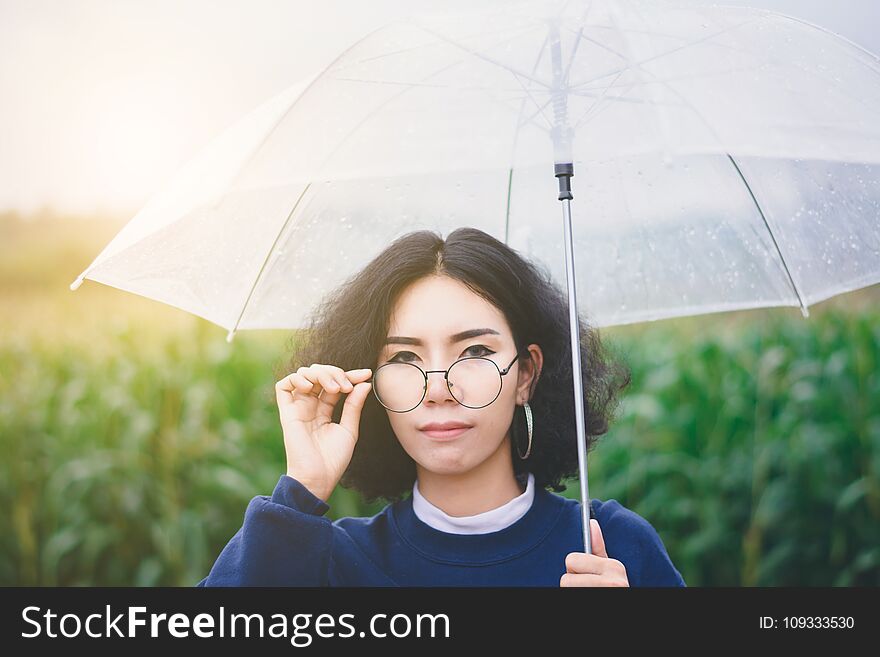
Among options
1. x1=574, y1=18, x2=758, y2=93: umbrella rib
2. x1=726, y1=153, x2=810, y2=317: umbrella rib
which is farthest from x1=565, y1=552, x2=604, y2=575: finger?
x1=574, y1=18, x2=758, y2=93: umbrella rib

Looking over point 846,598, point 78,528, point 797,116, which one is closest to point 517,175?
point 797,116

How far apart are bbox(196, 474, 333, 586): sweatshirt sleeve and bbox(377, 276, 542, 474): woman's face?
0.25 meters

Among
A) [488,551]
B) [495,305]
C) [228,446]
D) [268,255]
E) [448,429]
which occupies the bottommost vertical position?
[488,551]

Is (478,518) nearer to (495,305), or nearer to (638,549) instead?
(638,549)

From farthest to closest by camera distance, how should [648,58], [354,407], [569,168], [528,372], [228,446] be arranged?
[228,446]
[528,372]
[354,407]
[569,168]
[648,58]

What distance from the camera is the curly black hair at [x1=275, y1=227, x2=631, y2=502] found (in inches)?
64.6

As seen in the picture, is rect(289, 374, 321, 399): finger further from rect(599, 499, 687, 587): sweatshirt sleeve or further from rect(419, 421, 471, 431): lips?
rect(599, 499, 687, 587): sweatshirt sleeve

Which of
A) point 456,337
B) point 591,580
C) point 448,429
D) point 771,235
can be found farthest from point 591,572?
point 771,235

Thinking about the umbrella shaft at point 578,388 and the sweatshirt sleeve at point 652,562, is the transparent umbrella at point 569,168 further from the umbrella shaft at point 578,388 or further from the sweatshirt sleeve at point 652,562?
the sweatshirt sleeve at point 652,562

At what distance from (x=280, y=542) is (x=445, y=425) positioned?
380 mm

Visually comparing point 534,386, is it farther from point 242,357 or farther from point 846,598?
point 242,357

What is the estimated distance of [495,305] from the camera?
164cm

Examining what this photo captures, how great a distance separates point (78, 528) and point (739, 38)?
235 centimetres

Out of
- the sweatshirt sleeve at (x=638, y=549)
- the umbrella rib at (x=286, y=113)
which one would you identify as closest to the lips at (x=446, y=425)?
the sweatshirt sleeve at (x=638, y=549)
